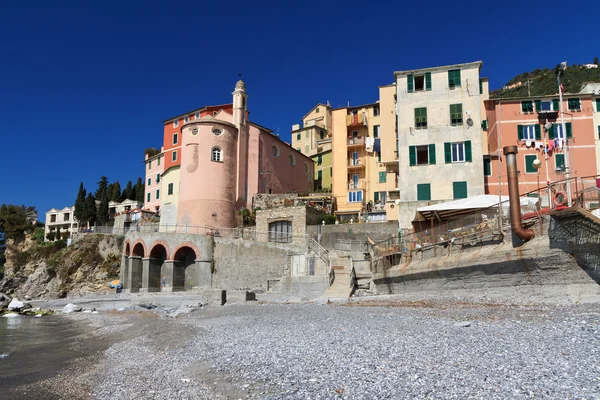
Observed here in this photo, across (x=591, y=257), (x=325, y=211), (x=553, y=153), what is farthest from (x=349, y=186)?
(x=591, y=257)

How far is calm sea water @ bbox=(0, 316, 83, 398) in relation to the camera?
11213 mm

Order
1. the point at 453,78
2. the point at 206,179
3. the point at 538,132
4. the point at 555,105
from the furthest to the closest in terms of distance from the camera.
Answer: the point at 206,179 → the point at 555,105 → the point at 538,132 → the point at 453,78

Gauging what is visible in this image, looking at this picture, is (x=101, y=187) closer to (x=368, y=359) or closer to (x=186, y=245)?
(x=186, y=245)

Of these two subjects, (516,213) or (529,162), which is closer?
(516,213)

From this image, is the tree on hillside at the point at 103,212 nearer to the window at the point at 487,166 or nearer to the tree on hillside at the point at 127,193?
the tree on hillside at the point at 127,193

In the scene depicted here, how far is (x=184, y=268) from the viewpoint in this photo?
41.2 meters

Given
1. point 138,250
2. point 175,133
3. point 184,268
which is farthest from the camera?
point 175,133

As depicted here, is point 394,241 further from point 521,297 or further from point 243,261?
point 243,261

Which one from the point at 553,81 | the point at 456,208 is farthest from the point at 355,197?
the point at 553,81

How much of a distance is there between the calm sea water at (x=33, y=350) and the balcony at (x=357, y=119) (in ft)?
118

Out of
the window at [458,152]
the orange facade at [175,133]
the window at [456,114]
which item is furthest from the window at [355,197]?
the orange facade at [175,133]

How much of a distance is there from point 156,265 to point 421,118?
86.9ft

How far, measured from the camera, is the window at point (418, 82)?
34562mm

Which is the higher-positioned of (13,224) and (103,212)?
(103,212)
